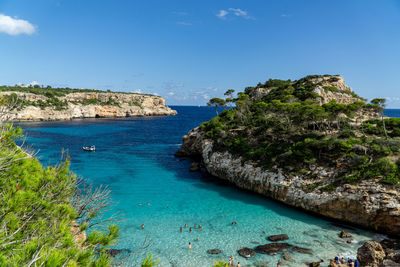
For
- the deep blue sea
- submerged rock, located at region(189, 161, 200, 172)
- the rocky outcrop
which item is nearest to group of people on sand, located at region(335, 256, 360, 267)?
the rocky outcrop

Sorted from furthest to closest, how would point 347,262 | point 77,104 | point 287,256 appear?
point 77,104 < point 287,256 < point 347,262

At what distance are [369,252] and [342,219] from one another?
6.29 meters

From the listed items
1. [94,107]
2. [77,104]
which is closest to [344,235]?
[77,104]

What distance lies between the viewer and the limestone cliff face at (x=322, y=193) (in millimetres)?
18688

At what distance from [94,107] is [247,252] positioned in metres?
129

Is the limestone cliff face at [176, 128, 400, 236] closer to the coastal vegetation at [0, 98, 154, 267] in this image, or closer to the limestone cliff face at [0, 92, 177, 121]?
the coastal vegetation at [0, 98, 154, 267]

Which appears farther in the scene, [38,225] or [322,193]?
[322,193]

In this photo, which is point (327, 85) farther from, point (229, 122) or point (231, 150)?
point (231, 150)

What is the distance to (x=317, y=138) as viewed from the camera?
2784cm

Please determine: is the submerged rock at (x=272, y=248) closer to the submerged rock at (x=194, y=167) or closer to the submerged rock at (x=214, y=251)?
the submerged rock at (x=214, y=251)

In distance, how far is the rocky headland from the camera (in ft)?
64.3

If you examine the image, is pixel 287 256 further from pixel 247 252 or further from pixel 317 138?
pixel 317 138

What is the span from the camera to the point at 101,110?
129 metres

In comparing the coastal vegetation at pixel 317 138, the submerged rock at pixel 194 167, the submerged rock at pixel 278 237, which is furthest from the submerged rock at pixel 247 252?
the submerged rock at pixel 194 167
